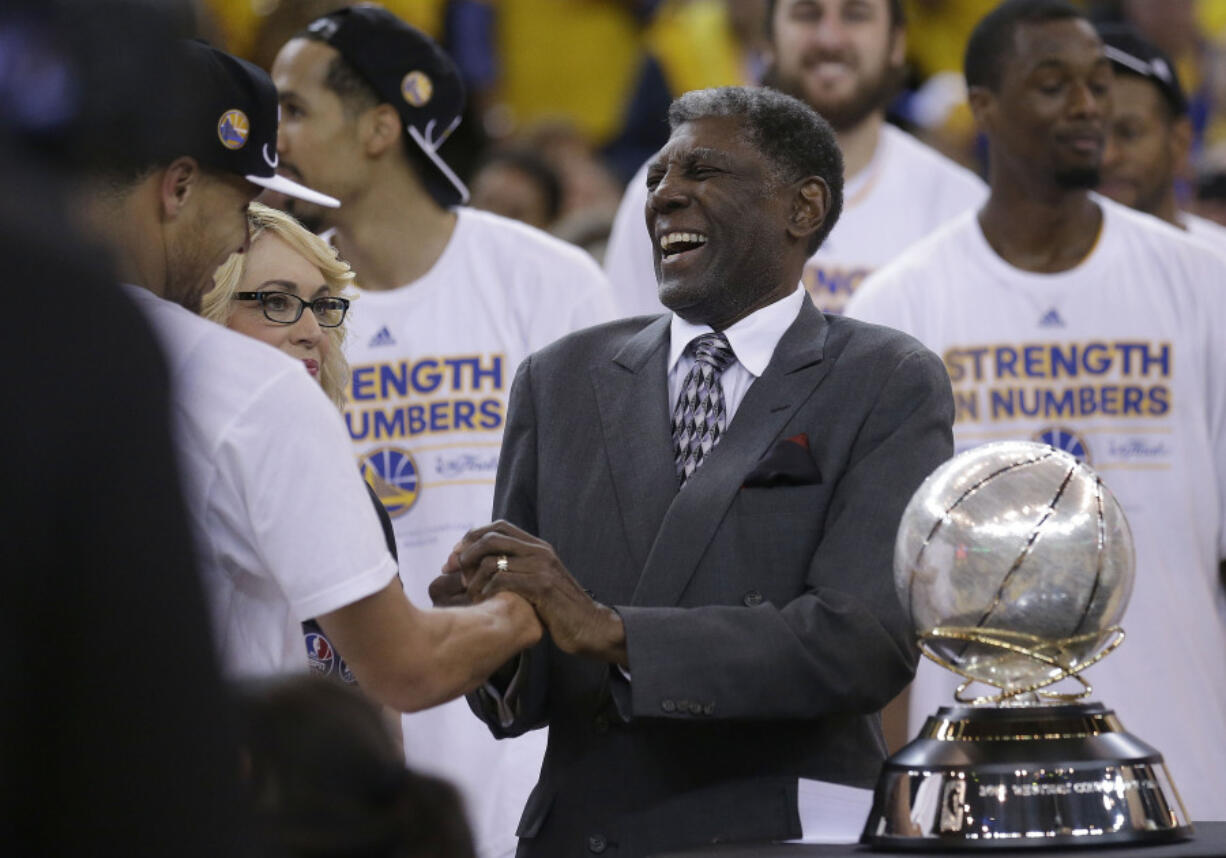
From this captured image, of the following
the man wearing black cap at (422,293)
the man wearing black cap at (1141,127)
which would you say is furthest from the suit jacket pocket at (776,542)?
the man wearing black cap at (1141,127)

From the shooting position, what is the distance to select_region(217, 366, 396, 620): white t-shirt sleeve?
3045 mm

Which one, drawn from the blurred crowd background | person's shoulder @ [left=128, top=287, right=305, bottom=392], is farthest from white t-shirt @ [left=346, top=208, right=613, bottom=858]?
the blurred crowd background

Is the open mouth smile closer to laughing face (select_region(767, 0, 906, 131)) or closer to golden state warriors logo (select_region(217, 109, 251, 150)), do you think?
golden state warriors logo (select_region(217, 109, 251, 150))

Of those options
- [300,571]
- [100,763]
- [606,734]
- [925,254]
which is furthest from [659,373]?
[100,763]

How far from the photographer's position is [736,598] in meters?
3.70

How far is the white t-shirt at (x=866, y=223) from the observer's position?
6.56 m

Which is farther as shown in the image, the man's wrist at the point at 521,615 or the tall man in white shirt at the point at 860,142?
the tall man in white shirt at the point at 860,142

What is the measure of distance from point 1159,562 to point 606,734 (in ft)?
8.25

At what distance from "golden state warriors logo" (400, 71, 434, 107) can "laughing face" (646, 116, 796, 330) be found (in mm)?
2064

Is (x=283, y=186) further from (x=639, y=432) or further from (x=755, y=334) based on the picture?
(x=755, y=334)

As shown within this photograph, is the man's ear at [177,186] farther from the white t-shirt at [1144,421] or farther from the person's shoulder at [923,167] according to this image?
the person's shoulder at [923,167]

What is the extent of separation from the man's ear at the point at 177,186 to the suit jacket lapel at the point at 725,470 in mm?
1060

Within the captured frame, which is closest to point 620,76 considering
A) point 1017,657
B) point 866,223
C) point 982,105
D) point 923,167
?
point 923,167

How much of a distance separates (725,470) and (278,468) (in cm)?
100
